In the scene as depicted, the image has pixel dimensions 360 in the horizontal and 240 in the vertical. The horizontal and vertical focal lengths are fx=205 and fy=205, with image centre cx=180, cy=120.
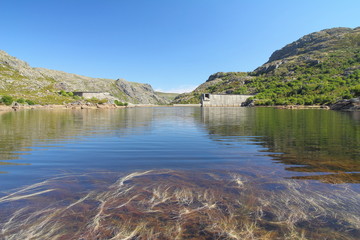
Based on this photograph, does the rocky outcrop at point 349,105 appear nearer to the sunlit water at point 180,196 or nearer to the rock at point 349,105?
the rock at point 349,105

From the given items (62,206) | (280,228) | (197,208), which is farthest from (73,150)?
(280,228)

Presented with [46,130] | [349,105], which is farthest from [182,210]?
[349,105]

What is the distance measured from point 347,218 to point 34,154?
67.6 feet

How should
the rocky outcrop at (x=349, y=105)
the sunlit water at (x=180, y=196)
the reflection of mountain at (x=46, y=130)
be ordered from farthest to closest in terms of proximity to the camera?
1. the rocky outcrop at (x=349, y=105)
2. the reflection of mountain at (x=46, y=130)
3. the sunlit water at (x=180, y=196)

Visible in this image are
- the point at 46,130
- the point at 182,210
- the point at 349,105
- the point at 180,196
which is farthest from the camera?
the point at 349,105

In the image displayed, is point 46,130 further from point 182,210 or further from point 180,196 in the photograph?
point 182,210

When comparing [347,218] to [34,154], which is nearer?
[347,218]

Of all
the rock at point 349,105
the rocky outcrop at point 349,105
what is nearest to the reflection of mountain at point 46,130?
the rocky outcrop at point 349,105

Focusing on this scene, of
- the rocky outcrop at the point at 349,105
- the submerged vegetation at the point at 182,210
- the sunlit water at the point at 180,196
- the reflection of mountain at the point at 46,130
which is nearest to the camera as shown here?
the submerged vegetation at the point at 182,210

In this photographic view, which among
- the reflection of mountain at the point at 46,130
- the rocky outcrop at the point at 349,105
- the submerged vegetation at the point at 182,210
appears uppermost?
the rocky outcrop at the point at 349,105

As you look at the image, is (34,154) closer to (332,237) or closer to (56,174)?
(56,174)

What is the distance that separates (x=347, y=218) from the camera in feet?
23.5

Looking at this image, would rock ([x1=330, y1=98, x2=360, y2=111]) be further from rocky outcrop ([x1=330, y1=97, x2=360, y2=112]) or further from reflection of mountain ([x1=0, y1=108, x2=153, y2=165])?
reflection of mountain ([x1=0, y1=108, x2=153, y2=165])

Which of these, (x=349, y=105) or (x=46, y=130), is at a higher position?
(x=349, y=105)
